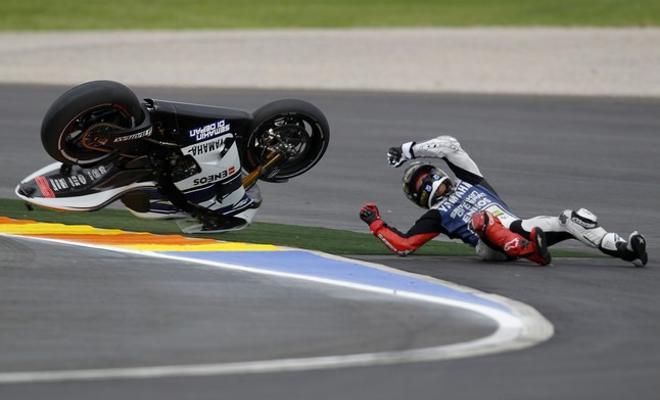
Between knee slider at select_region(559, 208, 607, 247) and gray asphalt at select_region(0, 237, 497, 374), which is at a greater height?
knee slider at select_region(559, 208, 607, 247)

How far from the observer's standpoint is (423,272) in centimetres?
938

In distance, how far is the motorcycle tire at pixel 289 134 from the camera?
1112 centimetres

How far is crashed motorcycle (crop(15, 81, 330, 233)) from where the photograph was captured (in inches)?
417

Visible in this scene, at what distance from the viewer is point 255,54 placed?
29062mm

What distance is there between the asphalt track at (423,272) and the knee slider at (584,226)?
0.66ft

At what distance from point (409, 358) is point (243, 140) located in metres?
4.79

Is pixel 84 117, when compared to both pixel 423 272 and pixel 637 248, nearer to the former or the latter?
pixel 423 272

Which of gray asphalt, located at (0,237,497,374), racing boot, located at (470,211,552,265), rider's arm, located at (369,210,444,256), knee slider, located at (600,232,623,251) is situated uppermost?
knee slider, located at (600,232,623,251)

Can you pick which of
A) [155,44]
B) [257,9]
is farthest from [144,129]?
[257,9]

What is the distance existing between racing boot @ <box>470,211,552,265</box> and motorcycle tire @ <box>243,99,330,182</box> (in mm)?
1981

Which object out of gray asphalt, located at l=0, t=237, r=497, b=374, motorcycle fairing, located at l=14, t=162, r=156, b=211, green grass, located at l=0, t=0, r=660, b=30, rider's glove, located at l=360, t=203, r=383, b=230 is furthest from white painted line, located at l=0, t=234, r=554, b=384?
green grass, located at l=0, t=0, r=660, b=30

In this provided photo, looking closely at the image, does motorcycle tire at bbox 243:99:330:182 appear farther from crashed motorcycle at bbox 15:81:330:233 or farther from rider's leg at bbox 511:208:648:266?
rider's leg at bbox 511:208:648:266

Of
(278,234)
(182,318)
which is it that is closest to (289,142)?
(278,234)

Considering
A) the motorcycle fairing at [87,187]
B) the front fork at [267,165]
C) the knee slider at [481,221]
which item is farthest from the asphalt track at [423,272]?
the motorcycle fairing at [87,187]
